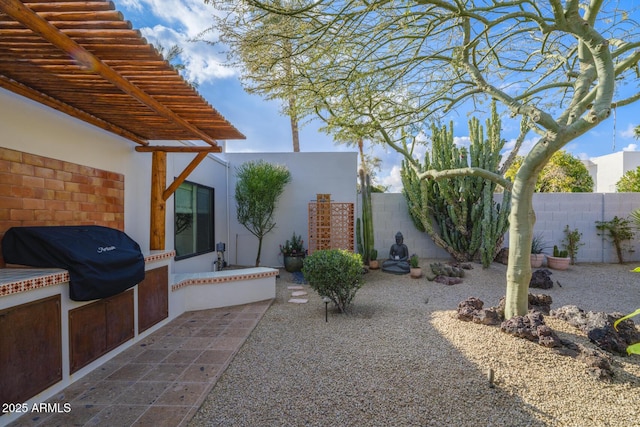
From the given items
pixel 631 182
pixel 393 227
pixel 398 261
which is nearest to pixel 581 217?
pixel 631 182

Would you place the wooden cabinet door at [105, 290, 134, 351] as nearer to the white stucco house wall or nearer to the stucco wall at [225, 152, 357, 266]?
the stucco wall at [225, 152, 357, 266]

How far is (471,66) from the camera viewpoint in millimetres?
4289

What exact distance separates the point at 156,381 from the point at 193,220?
4.46m

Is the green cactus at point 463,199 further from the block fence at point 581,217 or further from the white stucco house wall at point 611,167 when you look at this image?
the white stucco house wall at point 611,167

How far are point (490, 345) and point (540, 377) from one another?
1.96ft

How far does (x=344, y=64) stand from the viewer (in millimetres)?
4465

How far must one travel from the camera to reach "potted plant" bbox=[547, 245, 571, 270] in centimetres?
822

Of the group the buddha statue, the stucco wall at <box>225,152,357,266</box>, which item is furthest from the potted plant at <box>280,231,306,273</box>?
the buddha statue

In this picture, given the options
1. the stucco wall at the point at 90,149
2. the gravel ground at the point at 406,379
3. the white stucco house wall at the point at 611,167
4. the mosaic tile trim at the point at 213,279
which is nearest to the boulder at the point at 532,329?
the gravel ground at the point at 406,379

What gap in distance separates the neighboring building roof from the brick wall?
0.62 m

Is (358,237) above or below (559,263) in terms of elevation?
above

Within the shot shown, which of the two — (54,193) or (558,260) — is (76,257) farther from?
(558,260)

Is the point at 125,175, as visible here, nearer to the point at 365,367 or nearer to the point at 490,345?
the point at 365,367

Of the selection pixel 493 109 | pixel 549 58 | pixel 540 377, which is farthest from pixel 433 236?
pixel 540 377
